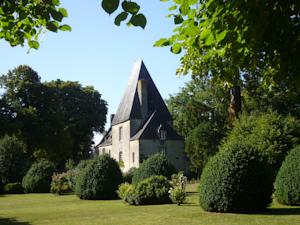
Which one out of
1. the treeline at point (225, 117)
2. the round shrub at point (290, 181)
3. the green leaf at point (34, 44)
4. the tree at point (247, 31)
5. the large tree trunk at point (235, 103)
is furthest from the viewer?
the large tree trunk at point (235, 103)

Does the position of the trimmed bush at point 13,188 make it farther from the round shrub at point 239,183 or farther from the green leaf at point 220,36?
the green leaf at point 220,36

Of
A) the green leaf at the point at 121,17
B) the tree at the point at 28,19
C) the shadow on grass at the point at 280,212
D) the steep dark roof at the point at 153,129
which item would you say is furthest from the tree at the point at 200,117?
the green leaf at the point at 121,17

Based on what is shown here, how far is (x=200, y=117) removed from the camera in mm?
43750

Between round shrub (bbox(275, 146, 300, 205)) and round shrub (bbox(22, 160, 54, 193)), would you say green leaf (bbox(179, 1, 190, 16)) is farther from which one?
round shrub (bbox(22, 160, 54, 193))

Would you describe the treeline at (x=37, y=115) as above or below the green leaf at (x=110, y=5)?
above

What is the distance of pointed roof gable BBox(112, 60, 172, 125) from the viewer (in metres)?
46.6

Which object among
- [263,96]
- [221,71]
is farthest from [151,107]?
[221,71]

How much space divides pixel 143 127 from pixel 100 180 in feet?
71.2

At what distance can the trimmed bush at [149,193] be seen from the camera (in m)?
19.2

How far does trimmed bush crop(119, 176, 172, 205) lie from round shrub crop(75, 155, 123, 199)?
4.17 metres

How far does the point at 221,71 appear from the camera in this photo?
6.04 metres

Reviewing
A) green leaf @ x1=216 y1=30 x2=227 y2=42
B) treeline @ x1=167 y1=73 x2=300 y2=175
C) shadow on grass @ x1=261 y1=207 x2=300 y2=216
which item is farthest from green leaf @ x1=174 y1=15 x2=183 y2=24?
treeline @ x1=167 y1=73 x2=300 y2=175

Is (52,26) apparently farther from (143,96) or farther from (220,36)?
(143,96)

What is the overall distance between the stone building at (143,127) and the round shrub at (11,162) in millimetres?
12078
